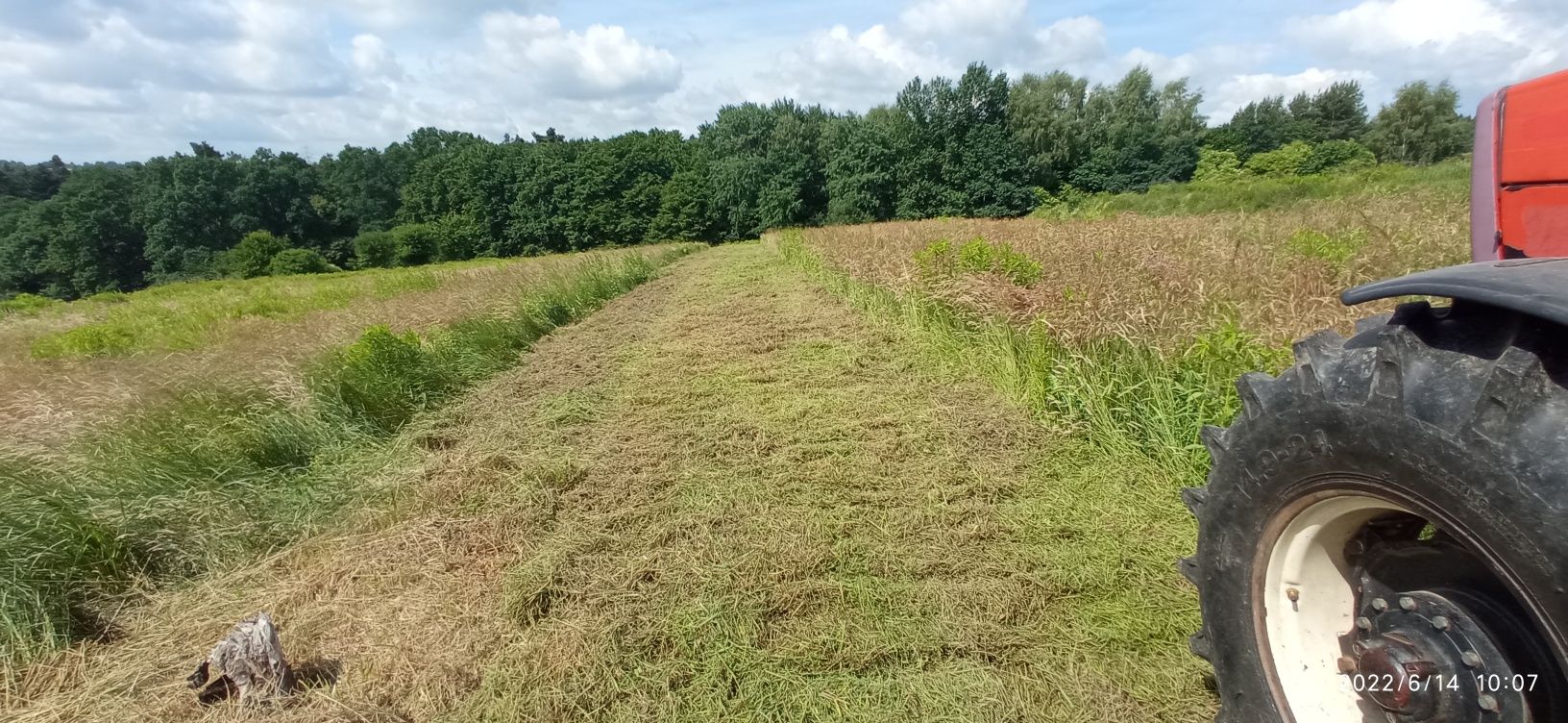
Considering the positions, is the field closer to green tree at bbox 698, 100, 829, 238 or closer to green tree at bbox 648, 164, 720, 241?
green tree at bbox 698, 100, 829, 238

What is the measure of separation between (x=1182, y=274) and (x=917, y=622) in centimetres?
448

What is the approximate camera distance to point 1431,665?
1368 mm

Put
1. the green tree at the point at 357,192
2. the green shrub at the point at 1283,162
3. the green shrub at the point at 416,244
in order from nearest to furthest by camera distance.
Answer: the green shrub at the point at 1283,162 < the green shrub at the point at 416,244 < the green tree at the point at 357,192

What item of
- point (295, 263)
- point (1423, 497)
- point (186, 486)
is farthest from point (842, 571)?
point (295, 263)

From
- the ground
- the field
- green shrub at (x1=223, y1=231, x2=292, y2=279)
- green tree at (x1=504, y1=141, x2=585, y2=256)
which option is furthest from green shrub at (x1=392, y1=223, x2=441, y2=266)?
the ground

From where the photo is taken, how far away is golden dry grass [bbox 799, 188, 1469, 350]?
4.53 meters

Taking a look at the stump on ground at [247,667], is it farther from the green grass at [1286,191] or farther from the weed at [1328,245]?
the green grass at [1286,191]

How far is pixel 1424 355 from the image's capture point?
1308 millimetres

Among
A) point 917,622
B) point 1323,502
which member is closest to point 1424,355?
point 1323,502

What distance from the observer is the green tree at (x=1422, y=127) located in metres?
37.0

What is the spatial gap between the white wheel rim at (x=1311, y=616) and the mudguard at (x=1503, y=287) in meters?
0.51

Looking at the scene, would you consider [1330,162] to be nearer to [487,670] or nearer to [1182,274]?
[1182,274]

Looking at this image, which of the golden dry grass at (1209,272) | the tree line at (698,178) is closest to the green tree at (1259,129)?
the tree line at (698,178)

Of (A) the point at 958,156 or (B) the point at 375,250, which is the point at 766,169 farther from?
(B) the point at 375,250
